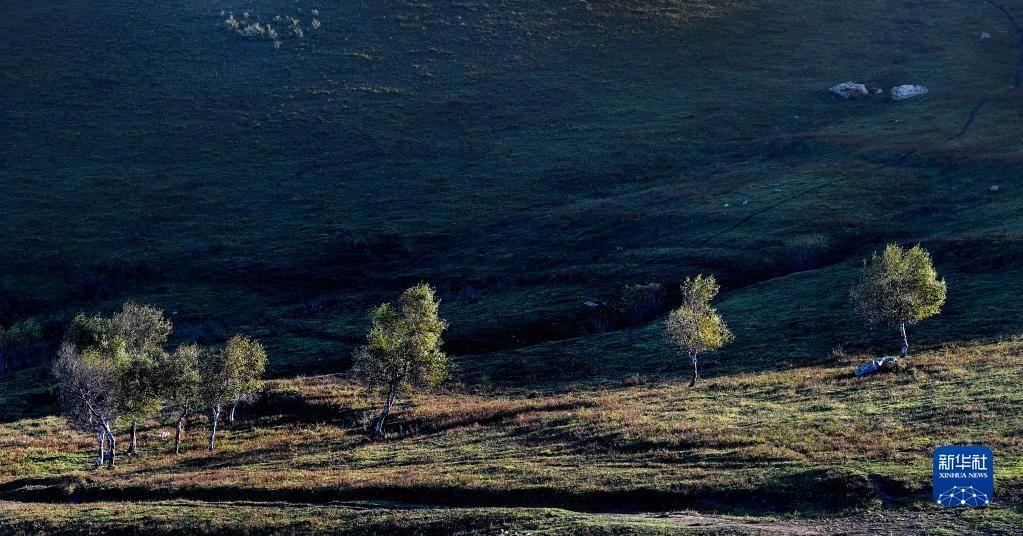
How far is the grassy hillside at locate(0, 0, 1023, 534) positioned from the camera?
43438mm

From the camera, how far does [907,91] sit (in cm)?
15762

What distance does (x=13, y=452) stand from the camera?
61562 mm

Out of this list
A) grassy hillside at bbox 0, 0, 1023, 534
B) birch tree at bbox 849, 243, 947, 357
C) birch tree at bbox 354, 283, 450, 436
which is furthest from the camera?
birch tree at bbox 849, 243, 947, 357

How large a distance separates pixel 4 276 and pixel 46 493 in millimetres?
73818

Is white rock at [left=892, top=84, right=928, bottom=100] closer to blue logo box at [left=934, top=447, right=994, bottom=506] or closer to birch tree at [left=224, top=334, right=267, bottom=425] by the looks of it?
birch tree at [left=224, top=334, right=267, bottom=425]

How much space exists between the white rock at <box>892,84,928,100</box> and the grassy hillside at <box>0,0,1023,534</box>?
244 cm

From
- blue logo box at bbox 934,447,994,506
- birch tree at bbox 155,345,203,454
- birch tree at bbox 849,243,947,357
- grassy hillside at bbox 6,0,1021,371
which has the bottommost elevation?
blue logo box at bbox 934,447,994,506

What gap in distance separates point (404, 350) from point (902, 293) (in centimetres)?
3499

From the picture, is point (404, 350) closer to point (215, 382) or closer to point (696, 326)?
point (215, 382)

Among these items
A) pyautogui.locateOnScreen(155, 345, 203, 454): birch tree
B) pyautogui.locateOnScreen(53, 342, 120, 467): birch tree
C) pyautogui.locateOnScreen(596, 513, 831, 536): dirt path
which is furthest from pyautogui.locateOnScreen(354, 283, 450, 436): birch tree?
pyautogui.locateOnScreen(596, 513, 831, 536): dirt path

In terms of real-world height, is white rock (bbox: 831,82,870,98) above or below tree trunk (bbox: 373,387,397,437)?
above

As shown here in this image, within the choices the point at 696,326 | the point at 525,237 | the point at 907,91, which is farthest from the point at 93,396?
the point at 907,91

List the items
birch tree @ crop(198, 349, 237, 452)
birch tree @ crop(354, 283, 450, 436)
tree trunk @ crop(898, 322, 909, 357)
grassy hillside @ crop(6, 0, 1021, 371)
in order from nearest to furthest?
birch tree @ crop(198, 349, 237, 452) < birch tree @ crop(354, 283, 450, 436) < tree trunk @ crop(898, 322, 909, 357) < grassy hillside @ crop(6, 0, 1021, 371)

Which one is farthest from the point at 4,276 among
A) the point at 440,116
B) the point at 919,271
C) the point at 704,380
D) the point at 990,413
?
the point at 990,413
